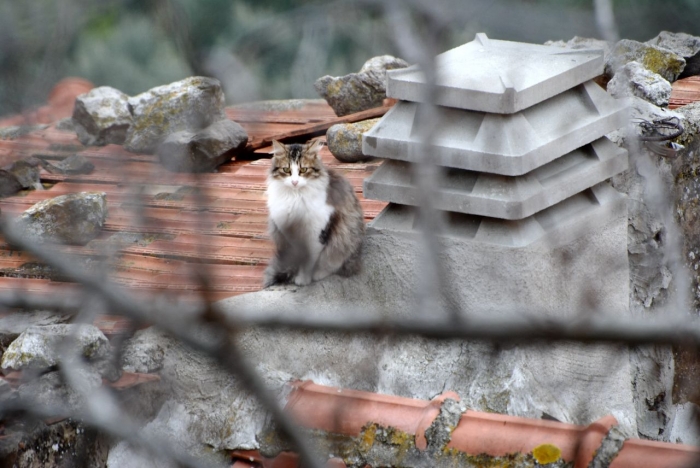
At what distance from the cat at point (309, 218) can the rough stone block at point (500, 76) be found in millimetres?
824

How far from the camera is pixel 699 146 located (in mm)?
4320

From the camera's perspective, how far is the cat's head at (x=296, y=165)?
407 cm

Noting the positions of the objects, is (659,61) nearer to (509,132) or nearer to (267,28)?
(509,132)

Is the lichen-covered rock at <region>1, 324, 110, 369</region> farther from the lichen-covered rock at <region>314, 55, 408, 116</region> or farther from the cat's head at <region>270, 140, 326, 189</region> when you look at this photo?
the lichen-covered rock at <region>314, 55, 408, 116</region>

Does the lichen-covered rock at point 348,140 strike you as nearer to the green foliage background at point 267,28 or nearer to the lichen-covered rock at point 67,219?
the lichen-covered rock at point 67,219

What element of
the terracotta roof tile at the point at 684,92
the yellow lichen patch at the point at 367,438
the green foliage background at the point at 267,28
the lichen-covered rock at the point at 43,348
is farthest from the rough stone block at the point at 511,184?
the green foliage background at the point at 267,28

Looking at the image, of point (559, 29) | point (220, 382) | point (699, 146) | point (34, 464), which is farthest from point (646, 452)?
point (699, 146)

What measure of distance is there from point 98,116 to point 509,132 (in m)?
2.88

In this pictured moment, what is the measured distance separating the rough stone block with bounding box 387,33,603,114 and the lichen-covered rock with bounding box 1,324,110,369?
1.53m

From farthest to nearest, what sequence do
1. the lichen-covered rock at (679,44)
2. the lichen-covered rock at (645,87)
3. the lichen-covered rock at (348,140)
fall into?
the lichen-covered rock at (679,44) < the lichen-covered rock at (348,140) < the lichen-covered rock at (645,87)

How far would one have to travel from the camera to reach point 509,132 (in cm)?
305

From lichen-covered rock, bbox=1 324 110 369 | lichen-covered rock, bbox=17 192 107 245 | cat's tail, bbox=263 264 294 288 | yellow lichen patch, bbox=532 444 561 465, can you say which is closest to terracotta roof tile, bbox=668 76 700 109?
cat's tail, bbox=263 264 294 288

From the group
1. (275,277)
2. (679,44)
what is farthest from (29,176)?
(679,44)

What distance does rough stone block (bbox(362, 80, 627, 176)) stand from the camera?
2992 mm
